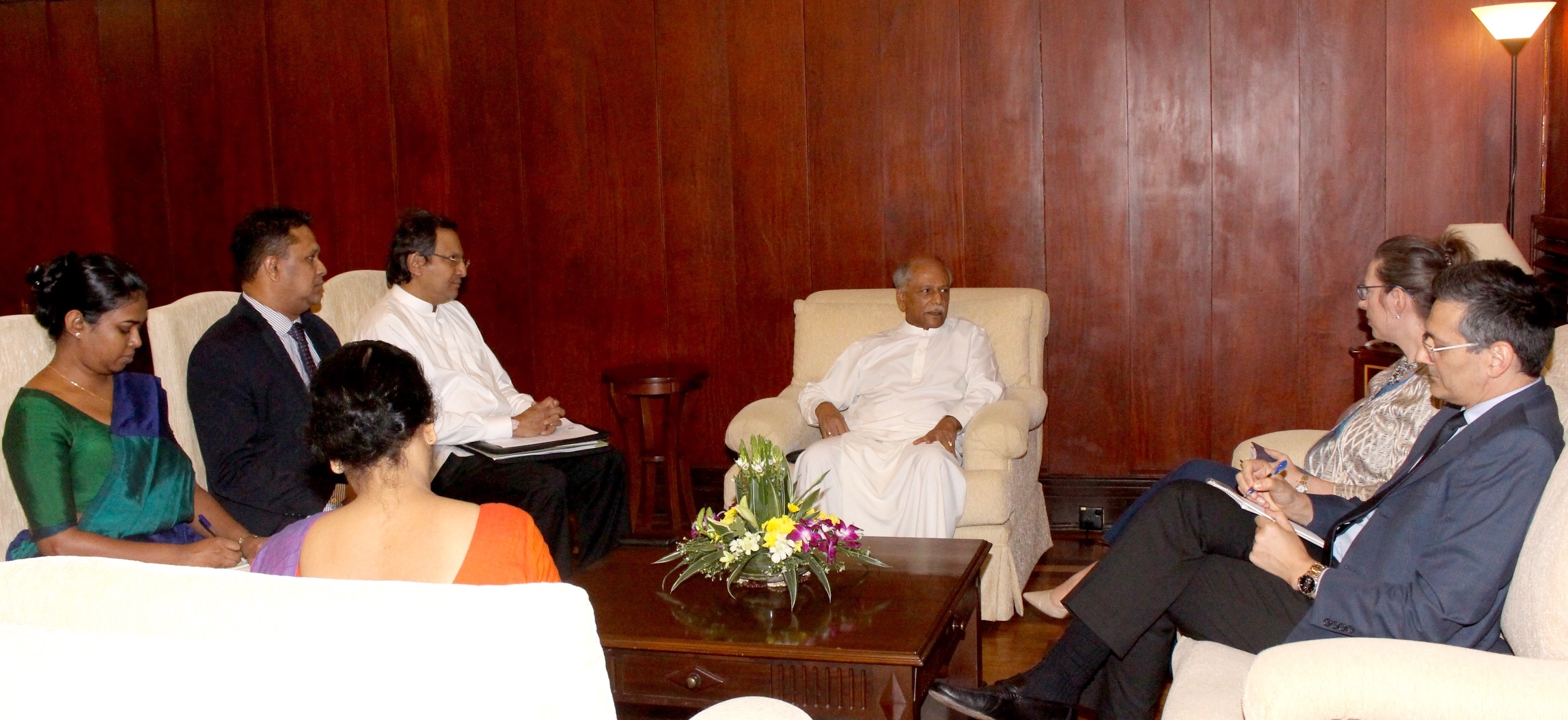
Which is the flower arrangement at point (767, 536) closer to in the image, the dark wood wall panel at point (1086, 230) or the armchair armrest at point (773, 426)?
the armchair armrest at point (773, 426)

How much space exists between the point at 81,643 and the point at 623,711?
1778 mm

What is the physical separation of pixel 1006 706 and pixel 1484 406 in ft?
3.65

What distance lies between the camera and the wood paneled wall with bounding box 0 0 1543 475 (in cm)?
457

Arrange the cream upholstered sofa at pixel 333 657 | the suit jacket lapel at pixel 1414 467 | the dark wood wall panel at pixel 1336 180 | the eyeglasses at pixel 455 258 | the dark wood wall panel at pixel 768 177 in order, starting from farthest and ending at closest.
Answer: the dark wood wall panel at pixel 768 177 < the dark wood wall panel at pixel 1336 180 < the eyeglasses at pixel 455 258 < the suit jacket lapel at pixel 1414 467 < the cream upholstered sofa at pixel 333 657

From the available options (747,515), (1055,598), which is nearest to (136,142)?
(747,515)

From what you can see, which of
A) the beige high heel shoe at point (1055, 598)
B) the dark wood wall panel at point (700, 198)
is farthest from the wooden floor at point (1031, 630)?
the dark wood wall panel at point (700, 198)

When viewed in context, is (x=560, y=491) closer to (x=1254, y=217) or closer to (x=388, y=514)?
Answer: (x=388, y=514)

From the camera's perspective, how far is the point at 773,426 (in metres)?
4.11

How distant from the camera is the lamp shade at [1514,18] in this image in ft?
13.2

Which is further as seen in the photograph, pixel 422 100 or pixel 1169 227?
pixel 422 100

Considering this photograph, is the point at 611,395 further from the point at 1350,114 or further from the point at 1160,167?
the point at 1350,114

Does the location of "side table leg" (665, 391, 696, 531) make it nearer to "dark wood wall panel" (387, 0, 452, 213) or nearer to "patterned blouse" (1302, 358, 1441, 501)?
"dark wood wall panel" (387, 0, 452, 213)

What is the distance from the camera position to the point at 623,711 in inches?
110

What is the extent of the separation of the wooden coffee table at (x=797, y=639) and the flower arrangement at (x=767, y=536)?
0.18 ft
